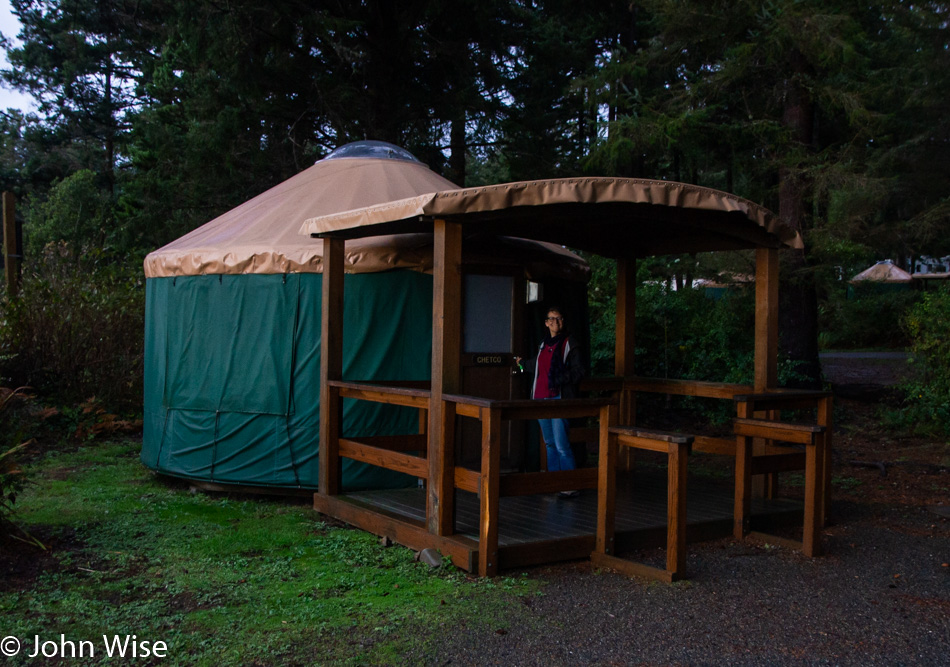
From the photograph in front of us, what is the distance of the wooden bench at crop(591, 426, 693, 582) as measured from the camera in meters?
4.48

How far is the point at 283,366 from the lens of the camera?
6.62 m

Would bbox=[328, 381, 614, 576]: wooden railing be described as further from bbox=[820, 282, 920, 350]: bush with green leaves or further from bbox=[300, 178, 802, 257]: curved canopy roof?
bbox=[820, 282, 920, 350]: bush with green leaves

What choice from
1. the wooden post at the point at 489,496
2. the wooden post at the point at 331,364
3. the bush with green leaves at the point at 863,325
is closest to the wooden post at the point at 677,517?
the wooden post at the point at 489,496

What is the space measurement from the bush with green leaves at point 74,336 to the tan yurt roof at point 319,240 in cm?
325

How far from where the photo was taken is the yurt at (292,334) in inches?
258

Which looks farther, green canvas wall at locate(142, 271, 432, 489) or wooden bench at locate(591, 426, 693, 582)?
green canvas wall at locate(142, 271, 432, 489)

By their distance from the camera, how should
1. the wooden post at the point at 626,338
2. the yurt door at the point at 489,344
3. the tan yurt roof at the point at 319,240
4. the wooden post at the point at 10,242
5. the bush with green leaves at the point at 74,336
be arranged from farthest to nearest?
the wooden post at the point at 10,242
the bush with green leaves at the point at 74,336
the wooden post at the point at 626,338
the yurt door at the point at 489,344
the tan yurt roof at the point at 319,240

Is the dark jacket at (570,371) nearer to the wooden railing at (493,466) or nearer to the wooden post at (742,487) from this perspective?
the wooden railing at (493,466)

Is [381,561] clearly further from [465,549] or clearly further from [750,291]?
[750,291]

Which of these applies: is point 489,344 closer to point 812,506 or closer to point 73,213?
point 812,506

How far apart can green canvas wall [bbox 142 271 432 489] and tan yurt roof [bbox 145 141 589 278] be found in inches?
4.9

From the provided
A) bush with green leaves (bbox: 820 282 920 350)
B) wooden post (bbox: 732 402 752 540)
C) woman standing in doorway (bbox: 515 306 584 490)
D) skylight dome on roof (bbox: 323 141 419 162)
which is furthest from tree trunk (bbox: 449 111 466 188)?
bush with green leaves (bbox: 820 282 920 350)

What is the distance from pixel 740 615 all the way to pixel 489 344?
3340mm

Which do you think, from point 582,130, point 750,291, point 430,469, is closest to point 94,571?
point 430,469
